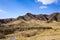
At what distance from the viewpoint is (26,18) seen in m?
175

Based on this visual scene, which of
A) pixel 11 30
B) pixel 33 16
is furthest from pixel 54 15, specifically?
pixel 11 30

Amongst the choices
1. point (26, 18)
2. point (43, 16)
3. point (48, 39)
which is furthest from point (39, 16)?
point (48, 39)

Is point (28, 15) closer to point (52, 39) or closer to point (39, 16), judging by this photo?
point (39, 16)

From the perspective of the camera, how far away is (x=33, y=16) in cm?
→ 18650

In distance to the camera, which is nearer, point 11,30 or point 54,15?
point 11,30

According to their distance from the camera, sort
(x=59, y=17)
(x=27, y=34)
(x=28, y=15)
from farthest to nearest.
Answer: (x=28, y=15)
(x=59, y=17)
(x=27, y=34)

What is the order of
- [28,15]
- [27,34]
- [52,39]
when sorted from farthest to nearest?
[28,15], [27,34], [52,39]

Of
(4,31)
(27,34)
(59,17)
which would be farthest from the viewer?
(59,17)

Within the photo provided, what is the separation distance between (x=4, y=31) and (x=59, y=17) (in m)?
93.0

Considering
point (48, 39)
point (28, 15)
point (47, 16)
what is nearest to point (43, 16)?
point (47, 16)

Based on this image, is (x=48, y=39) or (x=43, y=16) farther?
(x=43, y=16)

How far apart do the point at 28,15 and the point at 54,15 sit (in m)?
27.8

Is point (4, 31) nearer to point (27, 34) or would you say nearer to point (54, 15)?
point (27, 34)

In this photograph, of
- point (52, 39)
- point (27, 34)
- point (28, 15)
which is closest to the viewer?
point (52, 39)
